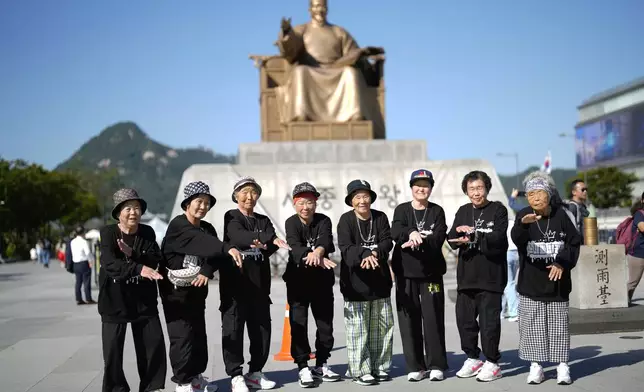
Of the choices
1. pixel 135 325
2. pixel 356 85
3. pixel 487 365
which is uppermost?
pixel 356 85

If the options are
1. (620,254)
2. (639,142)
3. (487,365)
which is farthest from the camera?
(639,142)

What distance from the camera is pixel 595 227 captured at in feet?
28.6

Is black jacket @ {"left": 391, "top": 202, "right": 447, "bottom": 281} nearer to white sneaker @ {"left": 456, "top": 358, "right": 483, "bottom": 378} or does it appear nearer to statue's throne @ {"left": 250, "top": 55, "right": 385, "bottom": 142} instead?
white sneaker @ {"left": 456, "top": 358, "right": 483, "bottom": 378}

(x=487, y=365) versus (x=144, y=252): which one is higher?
(x=144, y=252)

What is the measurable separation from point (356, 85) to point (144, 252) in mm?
11451

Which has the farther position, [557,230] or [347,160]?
[347,160]

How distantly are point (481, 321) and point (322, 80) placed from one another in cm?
1099

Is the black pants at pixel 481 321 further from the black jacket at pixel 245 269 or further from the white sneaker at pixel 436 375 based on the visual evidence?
the black jacket at pixel 245 269

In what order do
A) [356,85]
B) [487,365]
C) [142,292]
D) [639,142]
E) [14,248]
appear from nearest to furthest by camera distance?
[142,292], [487,365], [356,85], [14,248], [639,142]

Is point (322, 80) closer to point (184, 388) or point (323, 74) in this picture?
point (323, 74)

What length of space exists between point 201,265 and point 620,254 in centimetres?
527

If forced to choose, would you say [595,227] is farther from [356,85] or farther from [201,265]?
[356,85]

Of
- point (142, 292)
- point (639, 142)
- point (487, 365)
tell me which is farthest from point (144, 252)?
point (639, 142)

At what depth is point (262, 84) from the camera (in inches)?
661
